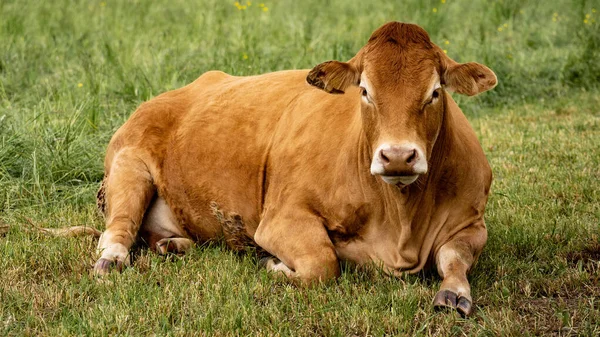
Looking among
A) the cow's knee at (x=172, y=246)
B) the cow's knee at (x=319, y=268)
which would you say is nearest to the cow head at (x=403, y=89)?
the cow's knee at (x=319, y=268)

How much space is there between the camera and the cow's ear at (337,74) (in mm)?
4512

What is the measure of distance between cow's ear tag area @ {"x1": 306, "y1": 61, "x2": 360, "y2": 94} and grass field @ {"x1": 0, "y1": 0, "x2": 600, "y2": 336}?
1.01 meters

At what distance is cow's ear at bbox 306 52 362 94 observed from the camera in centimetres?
451

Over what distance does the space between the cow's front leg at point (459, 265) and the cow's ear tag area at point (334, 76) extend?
99 centimetres

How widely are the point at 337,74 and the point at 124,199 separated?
183cm

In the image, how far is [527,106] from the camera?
9.34 metres

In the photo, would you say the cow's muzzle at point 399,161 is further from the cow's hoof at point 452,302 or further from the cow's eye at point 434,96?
the cow's hoof at point 452,302

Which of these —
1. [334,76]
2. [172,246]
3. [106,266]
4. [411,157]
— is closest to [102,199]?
[172,246]

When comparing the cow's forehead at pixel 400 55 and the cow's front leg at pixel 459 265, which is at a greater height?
the cow's forehead at pixel 400 55

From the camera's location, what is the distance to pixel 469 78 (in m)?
4.38

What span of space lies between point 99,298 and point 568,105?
6.30 metres

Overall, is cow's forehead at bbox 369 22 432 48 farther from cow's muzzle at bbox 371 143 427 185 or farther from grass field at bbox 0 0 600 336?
grass field at bbox 0 0 600 336

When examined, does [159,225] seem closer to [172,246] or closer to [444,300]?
[172,246]

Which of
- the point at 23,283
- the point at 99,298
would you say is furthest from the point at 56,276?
the point at 99,298
